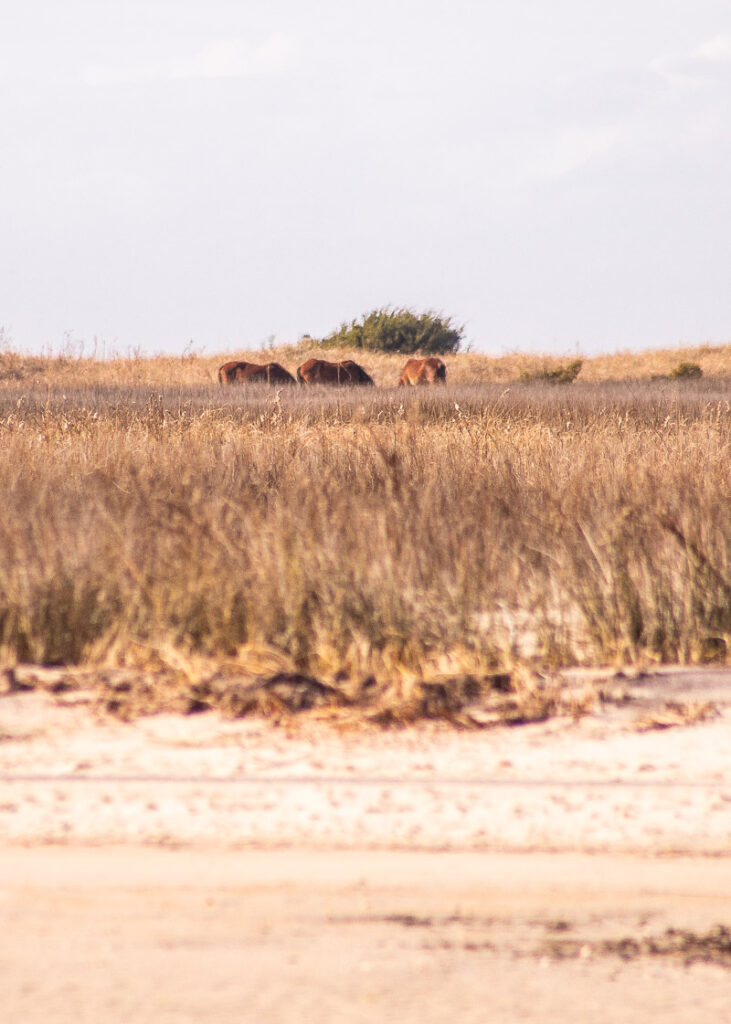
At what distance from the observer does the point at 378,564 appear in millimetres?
4832

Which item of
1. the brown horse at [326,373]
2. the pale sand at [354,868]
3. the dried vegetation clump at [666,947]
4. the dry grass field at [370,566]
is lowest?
the dried vegetation clump at [666,947]

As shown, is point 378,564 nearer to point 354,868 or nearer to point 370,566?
point 370,566

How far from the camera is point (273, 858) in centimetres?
283

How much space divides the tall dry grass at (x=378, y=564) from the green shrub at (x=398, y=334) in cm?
3668

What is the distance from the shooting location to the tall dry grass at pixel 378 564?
4.52m

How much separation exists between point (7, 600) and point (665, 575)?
2661 mm

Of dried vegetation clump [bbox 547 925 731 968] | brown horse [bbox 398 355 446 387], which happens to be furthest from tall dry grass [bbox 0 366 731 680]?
brown horse [bbox 398 355 446 387]

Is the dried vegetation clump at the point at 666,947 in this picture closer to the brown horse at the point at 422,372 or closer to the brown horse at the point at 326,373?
the brown horse at the point at 326,373

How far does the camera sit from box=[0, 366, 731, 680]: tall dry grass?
4.52 metres

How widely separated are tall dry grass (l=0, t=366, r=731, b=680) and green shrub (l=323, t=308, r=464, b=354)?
3668cm

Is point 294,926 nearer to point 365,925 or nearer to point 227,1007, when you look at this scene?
point 365,925

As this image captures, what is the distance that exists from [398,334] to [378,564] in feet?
135

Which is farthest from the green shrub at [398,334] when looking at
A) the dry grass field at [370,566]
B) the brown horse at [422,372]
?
the dry grass field at [370,566]

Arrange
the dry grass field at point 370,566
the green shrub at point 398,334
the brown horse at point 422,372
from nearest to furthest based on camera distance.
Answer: the dry grass field at point 370,566, the brown horse at point 422,372, the green shrub at point 398,334
